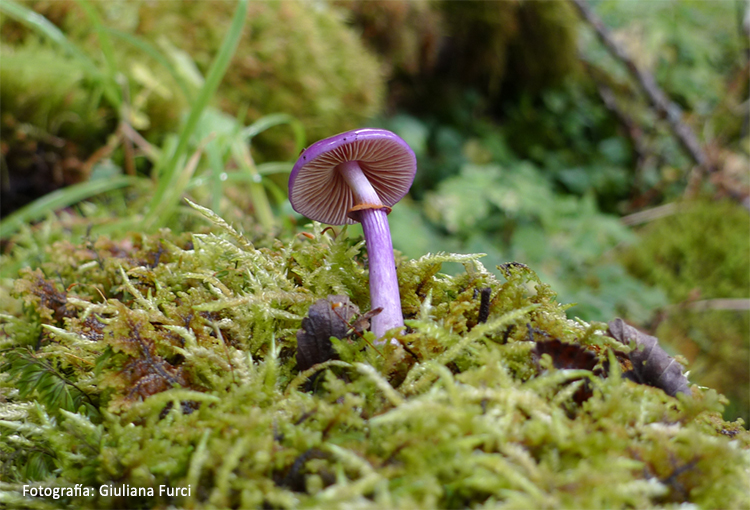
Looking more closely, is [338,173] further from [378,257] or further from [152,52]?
[152,52]

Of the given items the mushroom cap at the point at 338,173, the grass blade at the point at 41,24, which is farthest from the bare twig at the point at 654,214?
the grass blade at the point at 41,24

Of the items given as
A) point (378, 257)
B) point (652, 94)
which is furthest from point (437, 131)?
point (378, 257)

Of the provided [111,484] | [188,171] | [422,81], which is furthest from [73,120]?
[422,81]

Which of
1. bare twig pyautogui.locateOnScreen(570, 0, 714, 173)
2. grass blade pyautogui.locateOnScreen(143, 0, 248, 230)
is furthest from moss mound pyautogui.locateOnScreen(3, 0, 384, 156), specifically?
bare twig pyautogui.locateOnScreen(570, 0, 714, 173)

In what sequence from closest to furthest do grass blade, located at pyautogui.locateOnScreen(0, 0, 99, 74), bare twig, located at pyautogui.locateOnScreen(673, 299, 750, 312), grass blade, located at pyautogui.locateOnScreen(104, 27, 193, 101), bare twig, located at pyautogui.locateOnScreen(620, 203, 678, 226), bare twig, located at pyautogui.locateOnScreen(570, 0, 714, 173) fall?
grass blade, located at pyautogui.locateOnScreen(0, 0, 99, 74) < grass blade, located at pyautogui.locateOnScreen(104, 27, 193, 101) < bare twig, located at pyautogui.locateOnScreen(673, 299, 750, 312) < bare twig, located at pyautogui.locateOnScreen(620, 203, 678, 226) < bare twig, located at pyautogui.locateOnScreen(570, 0, 714, 173)

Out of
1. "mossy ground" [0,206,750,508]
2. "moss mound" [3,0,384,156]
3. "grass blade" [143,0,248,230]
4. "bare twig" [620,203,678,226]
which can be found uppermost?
"moss mound" [3,0,384,156]

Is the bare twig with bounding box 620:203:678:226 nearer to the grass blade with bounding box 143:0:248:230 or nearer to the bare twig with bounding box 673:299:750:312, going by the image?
the bare twig with bounding box 673:299:750:312
